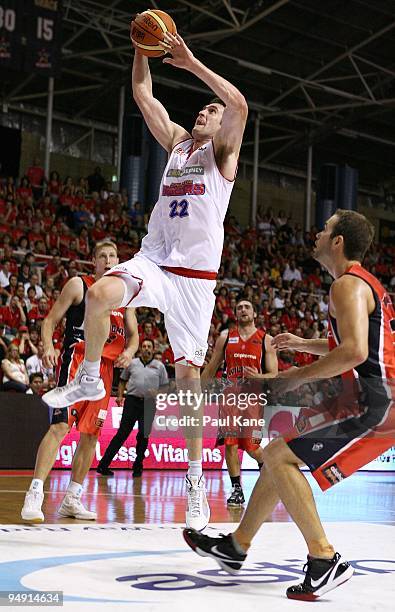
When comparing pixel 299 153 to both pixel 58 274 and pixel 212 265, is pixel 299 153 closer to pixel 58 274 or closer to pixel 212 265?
pixel 58 274

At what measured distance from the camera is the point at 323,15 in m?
22.9

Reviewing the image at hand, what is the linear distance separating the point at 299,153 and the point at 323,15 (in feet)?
30.3

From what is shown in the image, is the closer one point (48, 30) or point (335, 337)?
point (335, 337)

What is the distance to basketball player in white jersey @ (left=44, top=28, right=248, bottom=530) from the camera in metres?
5.60

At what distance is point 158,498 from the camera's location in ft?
30.0

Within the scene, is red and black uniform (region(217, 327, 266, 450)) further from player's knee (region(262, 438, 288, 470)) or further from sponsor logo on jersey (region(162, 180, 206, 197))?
player's knee (region(262, 438, 288, 470))

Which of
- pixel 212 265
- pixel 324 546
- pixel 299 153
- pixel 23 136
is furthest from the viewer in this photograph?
pixel 299 153

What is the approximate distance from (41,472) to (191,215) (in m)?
2.29

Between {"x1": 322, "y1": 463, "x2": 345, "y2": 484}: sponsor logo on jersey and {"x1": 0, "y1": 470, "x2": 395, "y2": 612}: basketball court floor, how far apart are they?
1.80 feet

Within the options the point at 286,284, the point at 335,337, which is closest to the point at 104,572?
the point at 335,337

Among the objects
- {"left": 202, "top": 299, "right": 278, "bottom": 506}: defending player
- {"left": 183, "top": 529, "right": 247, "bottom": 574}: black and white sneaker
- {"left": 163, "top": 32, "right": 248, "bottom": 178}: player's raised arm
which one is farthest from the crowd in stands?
{"left": 183, "top": 529, "right": 247, "bottom": 574}: black and white sneaker

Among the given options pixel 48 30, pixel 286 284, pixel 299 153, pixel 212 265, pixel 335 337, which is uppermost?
pixel 299 153

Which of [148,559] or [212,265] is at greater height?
[212,265]

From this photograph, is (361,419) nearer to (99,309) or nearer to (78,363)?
(99,309)
